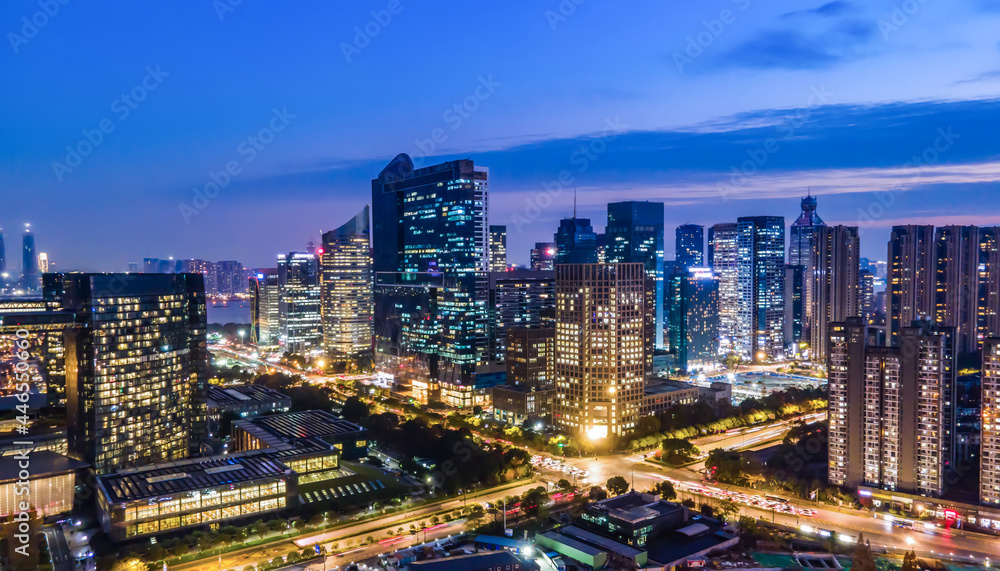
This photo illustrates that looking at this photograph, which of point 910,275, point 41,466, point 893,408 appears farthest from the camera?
point 910,275

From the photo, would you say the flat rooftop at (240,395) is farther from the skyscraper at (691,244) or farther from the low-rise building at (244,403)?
the skyscraper at (691,244)

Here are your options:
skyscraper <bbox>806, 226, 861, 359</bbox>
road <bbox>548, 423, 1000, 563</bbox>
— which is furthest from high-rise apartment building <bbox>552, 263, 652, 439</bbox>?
skyscraper <bbox>806, 226, 861, 359</bbox>

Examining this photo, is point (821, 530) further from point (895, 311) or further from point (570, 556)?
point (895, 311)

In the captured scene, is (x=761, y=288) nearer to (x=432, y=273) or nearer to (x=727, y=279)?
(x=727, y=279)

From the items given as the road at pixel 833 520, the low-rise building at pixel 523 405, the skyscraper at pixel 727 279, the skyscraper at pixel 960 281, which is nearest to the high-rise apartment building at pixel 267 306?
the low-rise building at pixel 523 405

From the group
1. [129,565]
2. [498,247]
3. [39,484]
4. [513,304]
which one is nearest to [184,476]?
[129,565]

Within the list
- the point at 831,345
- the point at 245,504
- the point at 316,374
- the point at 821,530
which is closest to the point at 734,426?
the point at 831,345
